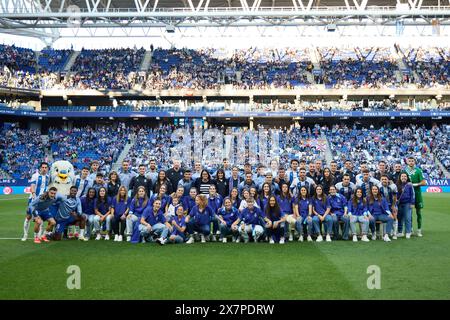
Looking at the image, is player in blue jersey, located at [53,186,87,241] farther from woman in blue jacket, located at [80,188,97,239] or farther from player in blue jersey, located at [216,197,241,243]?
player in blue jersey, located at [216,197,241,243]

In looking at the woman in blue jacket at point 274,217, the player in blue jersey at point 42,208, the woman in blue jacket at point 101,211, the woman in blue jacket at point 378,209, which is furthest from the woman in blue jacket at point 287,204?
the player in blue jersey at point 42,208

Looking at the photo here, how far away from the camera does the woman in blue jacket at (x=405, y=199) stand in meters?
12.0

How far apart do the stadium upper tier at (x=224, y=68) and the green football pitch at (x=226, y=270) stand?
35980 mm

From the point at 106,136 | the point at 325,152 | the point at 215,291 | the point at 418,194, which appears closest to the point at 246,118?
the point at 325,152

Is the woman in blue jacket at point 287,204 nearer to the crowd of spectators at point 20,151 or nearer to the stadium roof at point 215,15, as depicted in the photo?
the stadium roof at point 215,15

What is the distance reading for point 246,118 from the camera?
1853 inches

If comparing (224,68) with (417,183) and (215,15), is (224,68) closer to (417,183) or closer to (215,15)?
(215,15)

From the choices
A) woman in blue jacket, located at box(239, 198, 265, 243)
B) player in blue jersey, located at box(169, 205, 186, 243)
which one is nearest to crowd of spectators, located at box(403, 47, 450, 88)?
woman in blue jacket, located at box(239, 198, 265, 243)

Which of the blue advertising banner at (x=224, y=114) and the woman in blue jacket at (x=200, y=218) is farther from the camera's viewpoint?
the blue advertising banner at (x=224, y=114)

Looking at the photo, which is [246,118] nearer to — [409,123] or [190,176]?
[409,123]

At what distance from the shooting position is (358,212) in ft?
38.1

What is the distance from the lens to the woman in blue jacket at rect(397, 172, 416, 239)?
12.0 meters

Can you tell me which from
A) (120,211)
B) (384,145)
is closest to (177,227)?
(120,211)
